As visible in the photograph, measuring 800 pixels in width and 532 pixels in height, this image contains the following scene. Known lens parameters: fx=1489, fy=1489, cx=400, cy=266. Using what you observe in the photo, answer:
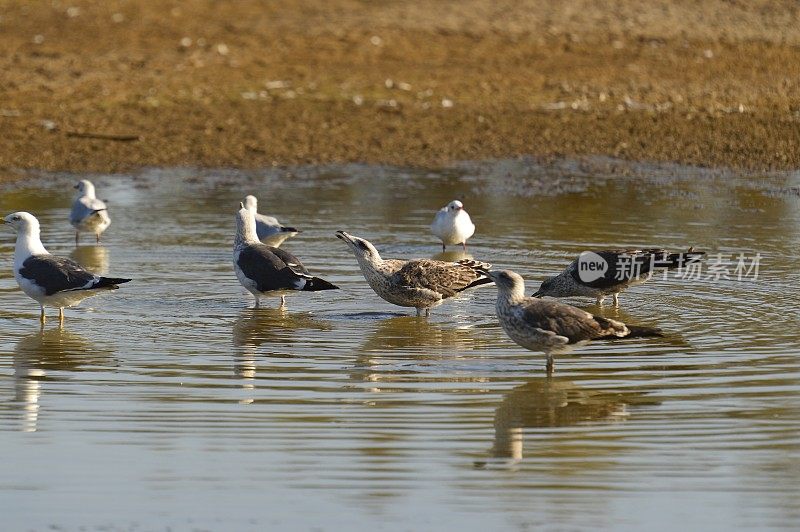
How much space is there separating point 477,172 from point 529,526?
13.7 m

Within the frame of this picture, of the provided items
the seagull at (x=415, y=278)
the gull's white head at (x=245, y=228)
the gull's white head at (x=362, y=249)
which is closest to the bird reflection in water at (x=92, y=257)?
the gull's white head at (x=245, y=228)

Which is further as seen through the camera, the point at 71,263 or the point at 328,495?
the point at 71,263

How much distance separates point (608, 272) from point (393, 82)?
11694 millimetres

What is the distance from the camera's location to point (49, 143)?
70.8 feet

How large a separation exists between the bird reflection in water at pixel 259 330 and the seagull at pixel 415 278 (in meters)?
0.72

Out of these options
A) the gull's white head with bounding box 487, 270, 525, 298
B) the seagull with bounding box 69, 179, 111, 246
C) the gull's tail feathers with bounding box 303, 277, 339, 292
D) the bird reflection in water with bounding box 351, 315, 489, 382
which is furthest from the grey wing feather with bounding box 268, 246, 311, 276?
the seagull with bounding box 69, 179, 111, 246

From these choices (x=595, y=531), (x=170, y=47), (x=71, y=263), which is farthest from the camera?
(x=170, y=47)

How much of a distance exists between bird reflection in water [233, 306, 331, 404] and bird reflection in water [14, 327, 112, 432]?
3.39 feet

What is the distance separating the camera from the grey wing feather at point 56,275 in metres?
12.5

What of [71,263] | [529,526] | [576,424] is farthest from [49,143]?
[529,526]

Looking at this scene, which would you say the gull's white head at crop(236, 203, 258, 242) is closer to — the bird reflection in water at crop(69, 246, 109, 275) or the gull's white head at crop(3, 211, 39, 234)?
the bird reflection in water at crop(69, 246, 109, 275)

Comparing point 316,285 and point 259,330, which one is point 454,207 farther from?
point 259,330

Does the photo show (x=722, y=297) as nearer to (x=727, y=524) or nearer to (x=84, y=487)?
(x=727, y=524)

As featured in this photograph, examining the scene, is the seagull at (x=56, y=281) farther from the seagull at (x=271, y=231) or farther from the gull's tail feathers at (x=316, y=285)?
the seagull at (x=271, y=231)
